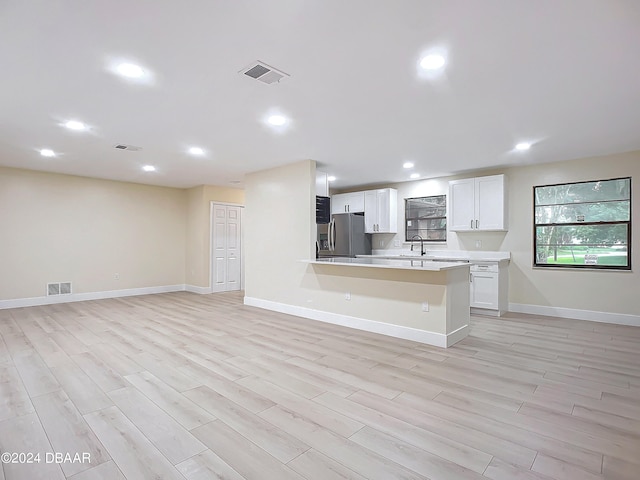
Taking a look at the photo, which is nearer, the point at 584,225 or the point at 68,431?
the point at 68,431

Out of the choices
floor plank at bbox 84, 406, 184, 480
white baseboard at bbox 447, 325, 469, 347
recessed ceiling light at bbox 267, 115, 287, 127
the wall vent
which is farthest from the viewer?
the wall vent

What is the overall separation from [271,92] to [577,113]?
3.07 m

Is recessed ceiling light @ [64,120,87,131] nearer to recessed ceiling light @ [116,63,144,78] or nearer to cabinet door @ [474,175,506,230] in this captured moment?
recessed ceiling light @ [116,63,144,78]

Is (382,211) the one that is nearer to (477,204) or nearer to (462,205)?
(462,205)

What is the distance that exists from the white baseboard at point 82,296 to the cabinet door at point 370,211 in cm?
482

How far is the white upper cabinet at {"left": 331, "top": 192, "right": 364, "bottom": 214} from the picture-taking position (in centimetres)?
776

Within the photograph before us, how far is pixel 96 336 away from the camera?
14.2 feet

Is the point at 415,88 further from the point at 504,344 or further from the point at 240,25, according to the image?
the point at 504,344

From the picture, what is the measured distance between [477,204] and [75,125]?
6.06 metres

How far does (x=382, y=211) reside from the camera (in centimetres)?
738

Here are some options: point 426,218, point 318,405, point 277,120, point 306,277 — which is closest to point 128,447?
point 318,405

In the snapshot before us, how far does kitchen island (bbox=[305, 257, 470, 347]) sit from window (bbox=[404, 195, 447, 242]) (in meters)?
2.55

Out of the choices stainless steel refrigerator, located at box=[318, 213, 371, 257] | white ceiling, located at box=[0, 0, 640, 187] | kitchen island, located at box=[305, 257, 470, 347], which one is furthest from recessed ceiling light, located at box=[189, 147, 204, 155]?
stainless steel refrigerator, located at box=[318, 213, 371, 257]

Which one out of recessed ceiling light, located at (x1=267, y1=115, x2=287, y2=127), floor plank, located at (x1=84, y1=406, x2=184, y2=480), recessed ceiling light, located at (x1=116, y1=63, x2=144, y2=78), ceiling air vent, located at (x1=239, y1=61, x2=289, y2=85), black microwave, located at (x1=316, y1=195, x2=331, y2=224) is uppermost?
recessed ceiling light, located at (x1=116, y1=63, x2=144, y2=78)
